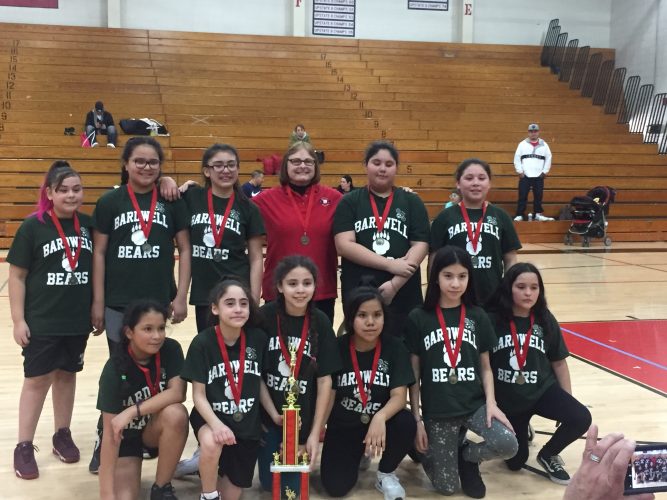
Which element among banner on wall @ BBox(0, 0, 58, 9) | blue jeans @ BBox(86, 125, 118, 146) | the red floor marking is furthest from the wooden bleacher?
the red floor marking

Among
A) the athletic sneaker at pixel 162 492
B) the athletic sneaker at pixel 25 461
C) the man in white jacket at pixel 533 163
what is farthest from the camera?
the man in white jacket at pixel 533 163

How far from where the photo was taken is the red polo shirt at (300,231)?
3.19m

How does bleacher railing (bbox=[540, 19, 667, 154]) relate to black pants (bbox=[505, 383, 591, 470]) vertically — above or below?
above

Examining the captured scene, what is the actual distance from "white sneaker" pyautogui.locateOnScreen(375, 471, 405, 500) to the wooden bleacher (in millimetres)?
8579

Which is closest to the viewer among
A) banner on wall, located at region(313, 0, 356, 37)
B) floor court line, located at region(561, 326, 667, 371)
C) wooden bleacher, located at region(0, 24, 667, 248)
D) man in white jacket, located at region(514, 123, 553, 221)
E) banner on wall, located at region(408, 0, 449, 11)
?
floor court line, located at region(561, 326, 667, 371)

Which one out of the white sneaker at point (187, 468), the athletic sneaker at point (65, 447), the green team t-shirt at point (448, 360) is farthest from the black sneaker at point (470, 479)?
the athletic sneaker at point (65, 447)

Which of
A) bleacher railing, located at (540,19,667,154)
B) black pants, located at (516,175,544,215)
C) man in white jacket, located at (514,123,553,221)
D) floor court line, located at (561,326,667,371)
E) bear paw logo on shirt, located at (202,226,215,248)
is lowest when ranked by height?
floor court line, located at (561,326,667,371)

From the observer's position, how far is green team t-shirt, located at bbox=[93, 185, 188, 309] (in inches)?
117

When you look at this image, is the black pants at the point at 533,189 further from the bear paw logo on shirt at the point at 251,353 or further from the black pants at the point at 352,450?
the bear paw logo on shirt at the point at 251,353

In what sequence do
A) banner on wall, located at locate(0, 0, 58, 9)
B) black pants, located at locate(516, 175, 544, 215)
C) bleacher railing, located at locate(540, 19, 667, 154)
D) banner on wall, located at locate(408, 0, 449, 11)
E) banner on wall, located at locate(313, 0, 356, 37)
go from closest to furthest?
1. black pants, located at locate(516, 175, 544, 215)
2. bleacher railing, located at locate(540, 19, 667, 154)
3. banner on wall, located at locate(0, 0, 58, 9)
4. banner on wall, located at locate(313, 0, 356, 37)
5. banner on wall, located at locate(408, 0, 449, 11)

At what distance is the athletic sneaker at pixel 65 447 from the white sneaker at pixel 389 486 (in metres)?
1.29

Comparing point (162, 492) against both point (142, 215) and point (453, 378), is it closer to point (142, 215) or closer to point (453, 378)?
point (142, 215)

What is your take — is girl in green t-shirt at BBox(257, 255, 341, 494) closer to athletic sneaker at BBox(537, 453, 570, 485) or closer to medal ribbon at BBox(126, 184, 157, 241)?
medal ribbon at BBox(126, 184, 157, 241)

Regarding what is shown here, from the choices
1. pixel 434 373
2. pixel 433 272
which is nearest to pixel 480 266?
pixel 433 272
